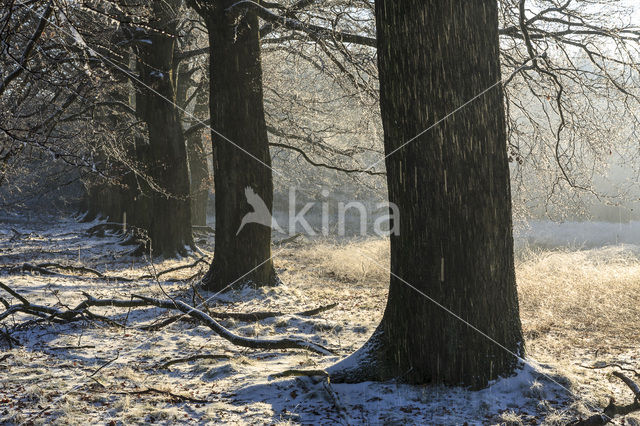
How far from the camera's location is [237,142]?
7.84 metres

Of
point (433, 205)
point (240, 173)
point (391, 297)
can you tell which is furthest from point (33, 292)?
point (433, 205)

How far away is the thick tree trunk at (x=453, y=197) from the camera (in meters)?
3.70

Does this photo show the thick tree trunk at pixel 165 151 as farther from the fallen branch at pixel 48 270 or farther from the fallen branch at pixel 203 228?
the fallen branch at pixel 203 228

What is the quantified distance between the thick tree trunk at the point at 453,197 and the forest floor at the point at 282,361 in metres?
0.26

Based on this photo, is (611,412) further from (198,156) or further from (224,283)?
(198,156)

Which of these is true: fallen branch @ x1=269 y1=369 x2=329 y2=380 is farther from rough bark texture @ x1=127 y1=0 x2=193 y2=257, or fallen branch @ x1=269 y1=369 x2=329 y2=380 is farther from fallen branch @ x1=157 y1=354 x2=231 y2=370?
rough bark texture @ x1=127 y1=0 x2=193 y2=257

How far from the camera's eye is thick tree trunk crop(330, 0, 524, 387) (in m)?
3.70

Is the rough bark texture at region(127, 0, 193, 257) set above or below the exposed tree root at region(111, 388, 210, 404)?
above

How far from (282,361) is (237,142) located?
158 inches

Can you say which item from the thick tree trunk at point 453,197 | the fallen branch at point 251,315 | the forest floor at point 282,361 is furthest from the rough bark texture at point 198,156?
the thick tree trunk at point 453,197

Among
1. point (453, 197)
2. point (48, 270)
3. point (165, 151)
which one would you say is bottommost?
point (48, 270)

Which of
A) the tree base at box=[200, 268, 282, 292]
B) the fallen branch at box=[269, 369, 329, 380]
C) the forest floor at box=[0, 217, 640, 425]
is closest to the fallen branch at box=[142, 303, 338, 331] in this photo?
the forest floor at box=[0, 217, 640, 425]

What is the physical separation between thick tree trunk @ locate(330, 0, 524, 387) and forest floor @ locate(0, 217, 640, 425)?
26 cm

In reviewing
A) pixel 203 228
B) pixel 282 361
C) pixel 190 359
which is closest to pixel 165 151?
pixel 203 228
